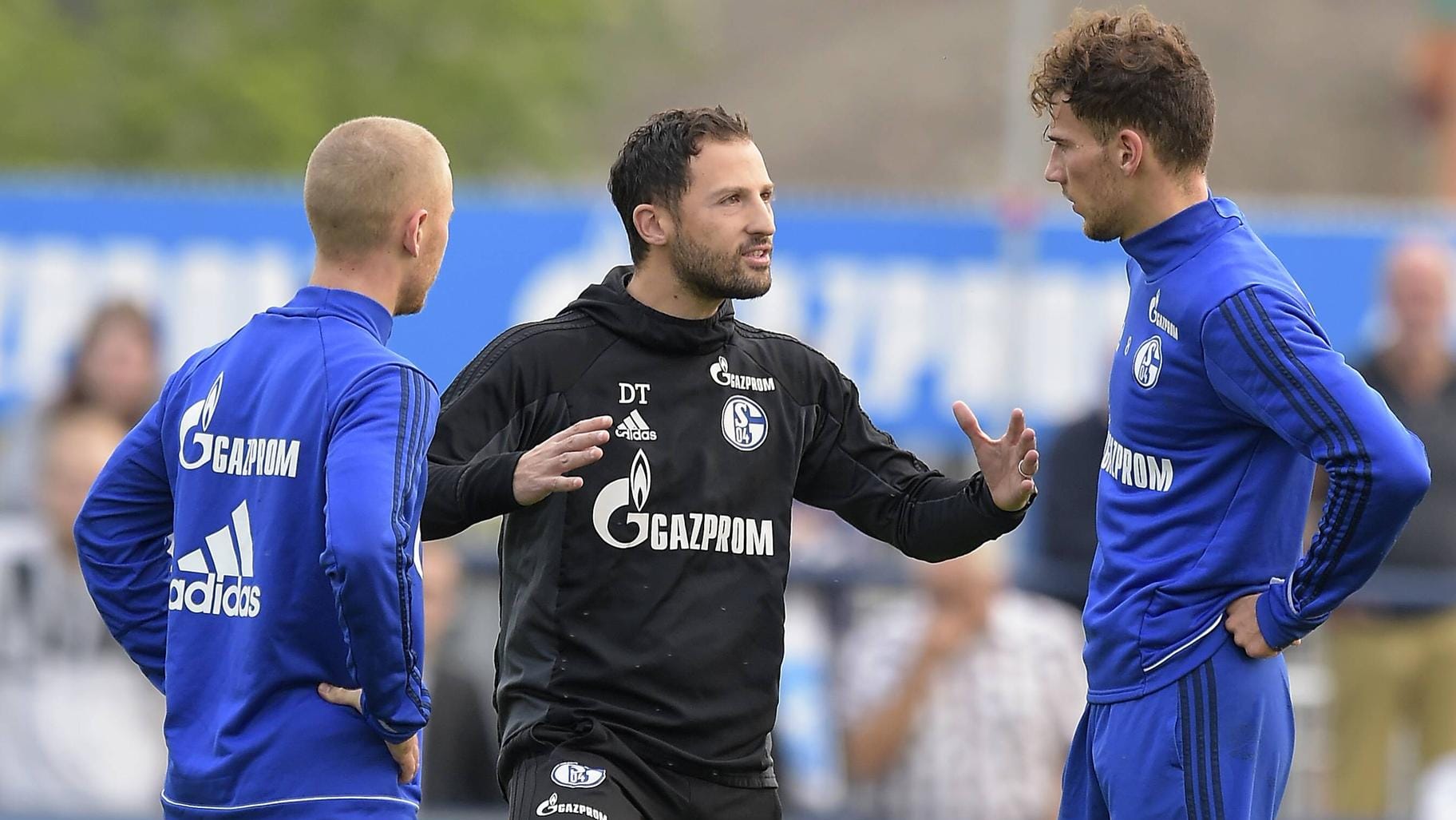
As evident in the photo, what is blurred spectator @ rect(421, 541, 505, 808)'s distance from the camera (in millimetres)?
9211

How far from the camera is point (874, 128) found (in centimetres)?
5747

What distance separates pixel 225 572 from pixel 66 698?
5588 millimetres

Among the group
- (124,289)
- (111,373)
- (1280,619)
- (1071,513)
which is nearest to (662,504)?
(1280,619)

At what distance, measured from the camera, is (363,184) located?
15.0 ft

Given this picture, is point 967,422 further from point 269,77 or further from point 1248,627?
point 269,77

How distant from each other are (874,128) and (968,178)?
535cm

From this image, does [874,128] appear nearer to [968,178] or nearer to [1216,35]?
[968,178]

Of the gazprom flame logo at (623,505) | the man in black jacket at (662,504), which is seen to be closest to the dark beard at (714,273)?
the man in black jacket at (662,504)

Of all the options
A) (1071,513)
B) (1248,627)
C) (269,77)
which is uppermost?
(269,77)

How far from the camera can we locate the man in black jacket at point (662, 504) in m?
4.91

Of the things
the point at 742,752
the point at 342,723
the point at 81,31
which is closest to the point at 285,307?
the point at 342,723

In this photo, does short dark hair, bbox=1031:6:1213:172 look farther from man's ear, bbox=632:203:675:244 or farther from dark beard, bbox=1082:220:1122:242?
man's ear, bbox=632:203:675:244

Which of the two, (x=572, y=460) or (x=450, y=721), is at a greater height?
(x=572, y=460)

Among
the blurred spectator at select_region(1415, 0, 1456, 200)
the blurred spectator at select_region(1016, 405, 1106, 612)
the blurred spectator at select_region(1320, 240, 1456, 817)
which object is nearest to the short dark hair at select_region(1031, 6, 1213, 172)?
the blurred spectator at select_region(1016, 405, 1106, 612)
